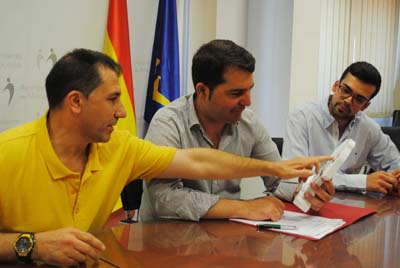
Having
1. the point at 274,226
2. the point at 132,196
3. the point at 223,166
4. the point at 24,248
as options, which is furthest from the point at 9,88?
the point at 274,226

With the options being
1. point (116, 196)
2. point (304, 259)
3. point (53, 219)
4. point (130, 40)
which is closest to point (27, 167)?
point (53, 219)

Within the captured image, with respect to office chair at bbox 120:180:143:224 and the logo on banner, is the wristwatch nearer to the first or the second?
office chair at bbox 120:180:143:224

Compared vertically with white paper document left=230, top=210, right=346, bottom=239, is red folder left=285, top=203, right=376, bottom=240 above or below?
below

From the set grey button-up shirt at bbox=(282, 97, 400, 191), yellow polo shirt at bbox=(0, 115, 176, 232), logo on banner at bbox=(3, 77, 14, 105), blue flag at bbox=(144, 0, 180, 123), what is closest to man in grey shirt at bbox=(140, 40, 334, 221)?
yellow polo shirt at bbox=(0, 115, 176, 232)

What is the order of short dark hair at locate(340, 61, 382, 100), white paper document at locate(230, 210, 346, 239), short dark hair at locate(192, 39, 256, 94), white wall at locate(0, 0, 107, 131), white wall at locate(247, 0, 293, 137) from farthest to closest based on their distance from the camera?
white wall at locate(247, 0, 293, 137) → white wall at locate(0, 0, 107, 131) → short dark hair at locate(340, 61, 382, 100) → short dark hair at locate(192, 39, 256, 94) → white paper document at locate(230, 210, 346, 239)

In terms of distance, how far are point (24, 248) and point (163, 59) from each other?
2.79 metres

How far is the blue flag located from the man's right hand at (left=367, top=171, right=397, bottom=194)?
6.55 feet

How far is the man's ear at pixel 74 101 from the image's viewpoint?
4.81 ft

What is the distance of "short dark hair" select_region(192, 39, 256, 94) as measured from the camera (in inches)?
73.2

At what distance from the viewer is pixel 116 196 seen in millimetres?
1653

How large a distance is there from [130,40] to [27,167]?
94.6 inches

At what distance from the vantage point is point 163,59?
3.80 meters

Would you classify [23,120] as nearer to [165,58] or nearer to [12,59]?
[12,59]

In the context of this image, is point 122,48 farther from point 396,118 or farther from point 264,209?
point 396,118
